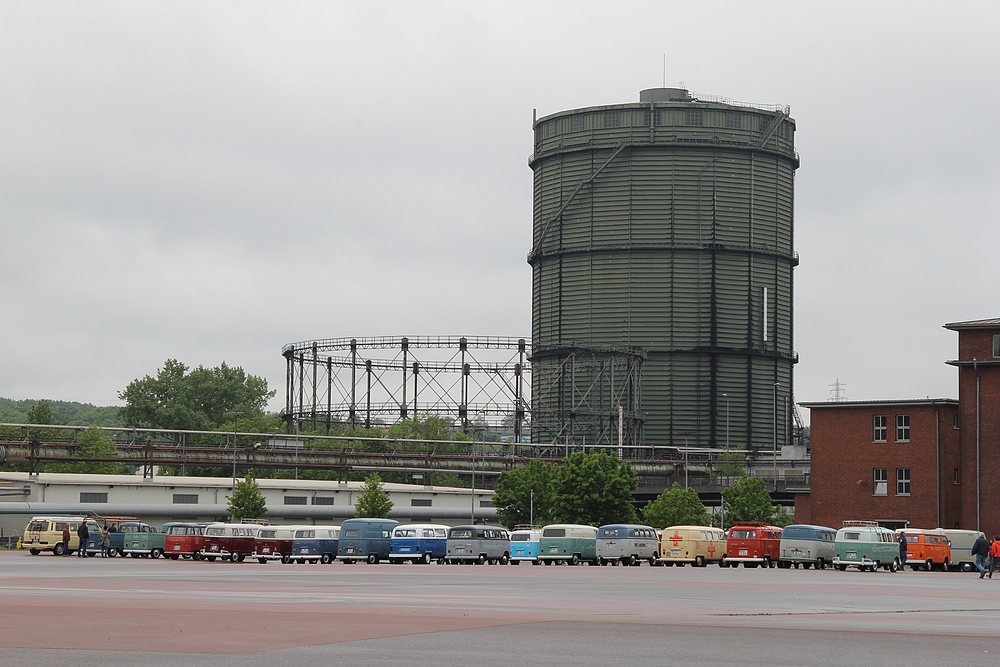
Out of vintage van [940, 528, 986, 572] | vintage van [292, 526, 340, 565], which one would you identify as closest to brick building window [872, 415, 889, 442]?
vintage van [940, 528, 986, 572]

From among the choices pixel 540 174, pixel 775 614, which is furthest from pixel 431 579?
pixel 540 174

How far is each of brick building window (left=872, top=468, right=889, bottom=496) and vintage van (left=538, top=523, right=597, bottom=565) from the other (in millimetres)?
23702

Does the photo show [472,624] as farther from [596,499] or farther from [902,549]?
[596,499]

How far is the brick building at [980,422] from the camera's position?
70188 mm

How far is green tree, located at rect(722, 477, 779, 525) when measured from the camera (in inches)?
3403

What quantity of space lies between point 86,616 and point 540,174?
109 metres

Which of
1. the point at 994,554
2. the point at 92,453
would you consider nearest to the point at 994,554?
the point at 994,554

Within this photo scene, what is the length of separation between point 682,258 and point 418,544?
66328mm

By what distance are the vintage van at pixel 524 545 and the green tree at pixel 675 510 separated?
31202 millimetres

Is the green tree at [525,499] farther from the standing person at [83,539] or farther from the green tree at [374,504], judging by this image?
the standing person at [83,539]

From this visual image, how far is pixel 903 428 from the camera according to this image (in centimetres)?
7319

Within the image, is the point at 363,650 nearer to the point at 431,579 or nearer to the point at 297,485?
the point at 431,579

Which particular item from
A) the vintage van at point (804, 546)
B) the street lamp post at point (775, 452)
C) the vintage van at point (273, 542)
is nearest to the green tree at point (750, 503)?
the street lamp post at point (775, 452)

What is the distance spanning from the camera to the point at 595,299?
4633 inches
